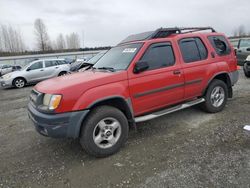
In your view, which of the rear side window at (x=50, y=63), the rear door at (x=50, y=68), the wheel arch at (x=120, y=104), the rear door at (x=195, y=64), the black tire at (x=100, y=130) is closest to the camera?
the black tire at (x=100, y=130)

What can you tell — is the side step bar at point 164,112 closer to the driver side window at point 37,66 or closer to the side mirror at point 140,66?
the side mirror at point 140,66

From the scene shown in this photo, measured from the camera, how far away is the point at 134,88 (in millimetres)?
3701

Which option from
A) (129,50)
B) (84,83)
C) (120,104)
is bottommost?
(120,104)

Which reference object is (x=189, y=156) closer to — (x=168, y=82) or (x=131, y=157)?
(x=131, y=157)

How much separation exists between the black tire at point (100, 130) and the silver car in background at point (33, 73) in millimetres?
10217

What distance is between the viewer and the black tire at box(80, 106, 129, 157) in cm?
327

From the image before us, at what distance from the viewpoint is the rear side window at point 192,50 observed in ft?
14.6

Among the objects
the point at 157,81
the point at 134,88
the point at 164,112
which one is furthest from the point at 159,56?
the point at 164,112

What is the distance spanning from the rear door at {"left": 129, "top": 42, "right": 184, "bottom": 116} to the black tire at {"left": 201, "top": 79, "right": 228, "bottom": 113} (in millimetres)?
861

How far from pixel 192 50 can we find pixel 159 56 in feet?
3.14

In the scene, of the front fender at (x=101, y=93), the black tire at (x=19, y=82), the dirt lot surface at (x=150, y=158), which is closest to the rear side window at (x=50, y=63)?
the black tire at (x=19, y=82)

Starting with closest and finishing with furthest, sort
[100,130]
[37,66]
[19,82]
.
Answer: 1. [100,130]
2. [19,82]
3. [37,66]

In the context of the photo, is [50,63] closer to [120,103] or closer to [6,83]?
[6,83]

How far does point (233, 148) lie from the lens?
3.46 meters
